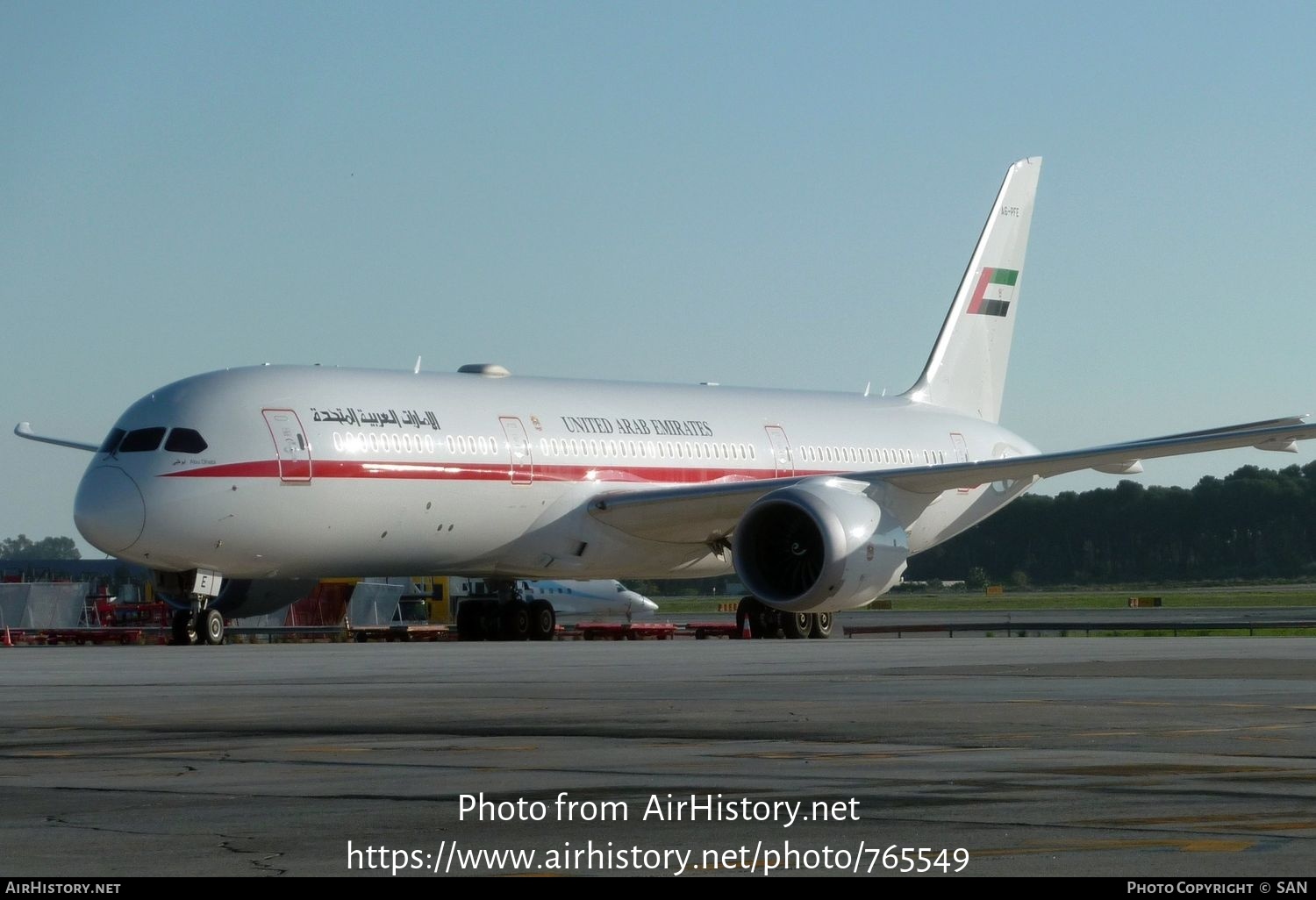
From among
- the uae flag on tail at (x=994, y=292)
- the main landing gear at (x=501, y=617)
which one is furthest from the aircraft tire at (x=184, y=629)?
the uae flag on tail at (x=994, y=292)

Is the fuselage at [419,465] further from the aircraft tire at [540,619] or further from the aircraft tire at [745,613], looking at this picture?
the aircraft tire at [745,613]

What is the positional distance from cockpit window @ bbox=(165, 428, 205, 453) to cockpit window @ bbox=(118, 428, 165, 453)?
16cm

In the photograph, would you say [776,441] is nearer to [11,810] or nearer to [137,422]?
[137,422]

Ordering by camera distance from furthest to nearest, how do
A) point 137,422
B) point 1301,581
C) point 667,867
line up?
point 1301,581 < point 137,422 < point 667,867

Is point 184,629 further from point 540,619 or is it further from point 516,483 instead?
point 540,619

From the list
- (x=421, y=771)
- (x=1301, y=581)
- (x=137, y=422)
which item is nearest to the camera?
(x=421, y=771)

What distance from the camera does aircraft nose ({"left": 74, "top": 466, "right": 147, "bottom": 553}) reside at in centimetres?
2412

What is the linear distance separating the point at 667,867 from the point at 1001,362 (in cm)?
3397

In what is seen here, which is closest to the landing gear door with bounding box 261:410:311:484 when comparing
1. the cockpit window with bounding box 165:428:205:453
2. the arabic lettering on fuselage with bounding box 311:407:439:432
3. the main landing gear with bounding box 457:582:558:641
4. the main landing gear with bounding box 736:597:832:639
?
the arabic lettering on fuselage with bounding box 311:407:439:432

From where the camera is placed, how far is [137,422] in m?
25.1

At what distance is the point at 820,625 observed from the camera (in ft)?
94.1

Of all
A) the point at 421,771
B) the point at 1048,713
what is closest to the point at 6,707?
the point at 421,771

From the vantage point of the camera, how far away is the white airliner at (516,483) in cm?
2473

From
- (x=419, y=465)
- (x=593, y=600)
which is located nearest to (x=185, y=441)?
(x=419, y=465)
